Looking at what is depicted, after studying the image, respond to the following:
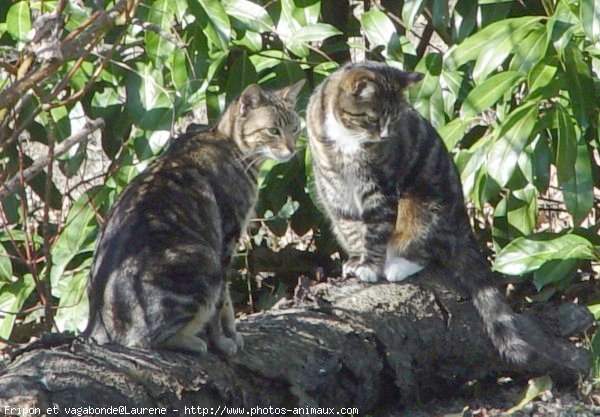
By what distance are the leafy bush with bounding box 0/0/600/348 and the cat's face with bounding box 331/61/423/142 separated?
3.9 inches

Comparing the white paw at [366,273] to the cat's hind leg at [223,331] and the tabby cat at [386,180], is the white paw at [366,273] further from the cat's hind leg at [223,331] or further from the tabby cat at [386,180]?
the cat's hind leg at [223,331]

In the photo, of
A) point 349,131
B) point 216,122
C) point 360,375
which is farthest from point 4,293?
point 360,375

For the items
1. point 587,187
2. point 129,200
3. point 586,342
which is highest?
point 129,200

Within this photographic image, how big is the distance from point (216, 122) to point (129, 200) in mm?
1019

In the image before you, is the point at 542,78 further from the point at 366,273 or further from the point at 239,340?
the point at 239,340

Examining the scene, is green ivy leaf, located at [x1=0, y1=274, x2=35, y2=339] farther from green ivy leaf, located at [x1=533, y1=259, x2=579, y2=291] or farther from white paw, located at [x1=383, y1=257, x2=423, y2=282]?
green ivy leaf, located at [x1=533, y1=259, x2=579, y2=291]

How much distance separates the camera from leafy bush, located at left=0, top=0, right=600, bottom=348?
14.0ft

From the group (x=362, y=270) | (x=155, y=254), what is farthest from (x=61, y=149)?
(x=362, y=270)

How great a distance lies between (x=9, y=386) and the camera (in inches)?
Answer: 109

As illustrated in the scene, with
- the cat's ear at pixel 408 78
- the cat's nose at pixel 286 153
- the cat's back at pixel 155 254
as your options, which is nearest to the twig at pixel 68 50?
the cat's back at pixel 155 254

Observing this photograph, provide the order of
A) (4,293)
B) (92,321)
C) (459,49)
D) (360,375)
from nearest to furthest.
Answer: (92,321) < (360,375) < (459,49) < (4,293)

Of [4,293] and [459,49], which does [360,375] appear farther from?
[4,293]

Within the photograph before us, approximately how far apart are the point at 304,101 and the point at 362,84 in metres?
0.54

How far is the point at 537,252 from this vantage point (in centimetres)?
461
